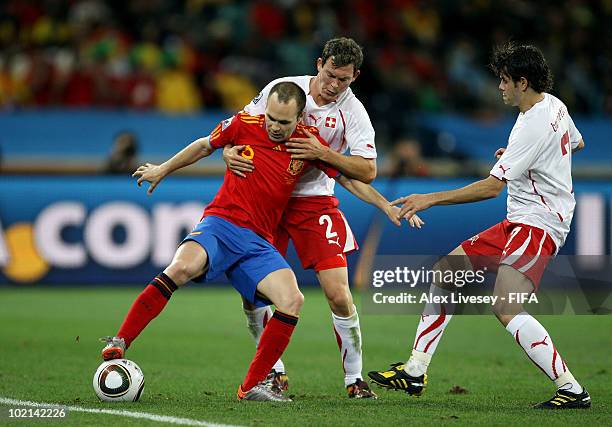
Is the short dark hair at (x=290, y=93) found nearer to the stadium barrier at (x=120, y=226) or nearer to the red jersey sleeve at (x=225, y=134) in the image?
the red jersey sleeve at (x=225, y=134)

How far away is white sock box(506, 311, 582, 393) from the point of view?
663 cm

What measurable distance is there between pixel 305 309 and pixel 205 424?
22.6ft

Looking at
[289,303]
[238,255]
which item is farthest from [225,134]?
[289,303]

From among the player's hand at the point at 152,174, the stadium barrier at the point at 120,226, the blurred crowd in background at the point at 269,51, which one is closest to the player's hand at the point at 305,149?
the player's hand at the point at 152,174

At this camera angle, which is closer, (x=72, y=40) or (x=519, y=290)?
(x=519, y=290)

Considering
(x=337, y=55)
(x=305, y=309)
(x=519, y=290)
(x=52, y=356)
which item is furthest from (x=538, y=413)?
(x=305, y=309)

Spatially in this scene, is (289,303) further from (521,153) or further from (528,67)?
(528,67)

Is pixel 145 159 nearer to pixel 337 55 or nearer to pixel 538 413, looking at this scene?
pixel 337 55

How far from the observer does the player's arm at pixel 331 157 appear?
6973 millimetres

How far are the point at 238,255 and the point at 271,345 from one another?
641mm

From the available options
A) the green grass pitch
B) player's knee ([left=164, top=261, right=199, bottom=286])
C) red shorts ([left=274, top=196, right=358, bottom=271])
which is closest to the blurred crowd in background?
the green grass pitch

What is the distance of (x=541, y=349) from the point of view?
6.63 m

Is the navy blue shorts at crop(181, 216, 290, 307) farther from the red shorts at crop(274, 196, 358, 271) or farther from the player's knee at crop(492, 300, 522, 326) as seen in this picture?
the player's knee at crop(492, 300, 522, 326)

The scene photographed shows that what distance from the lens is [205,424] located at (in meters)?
5.81
